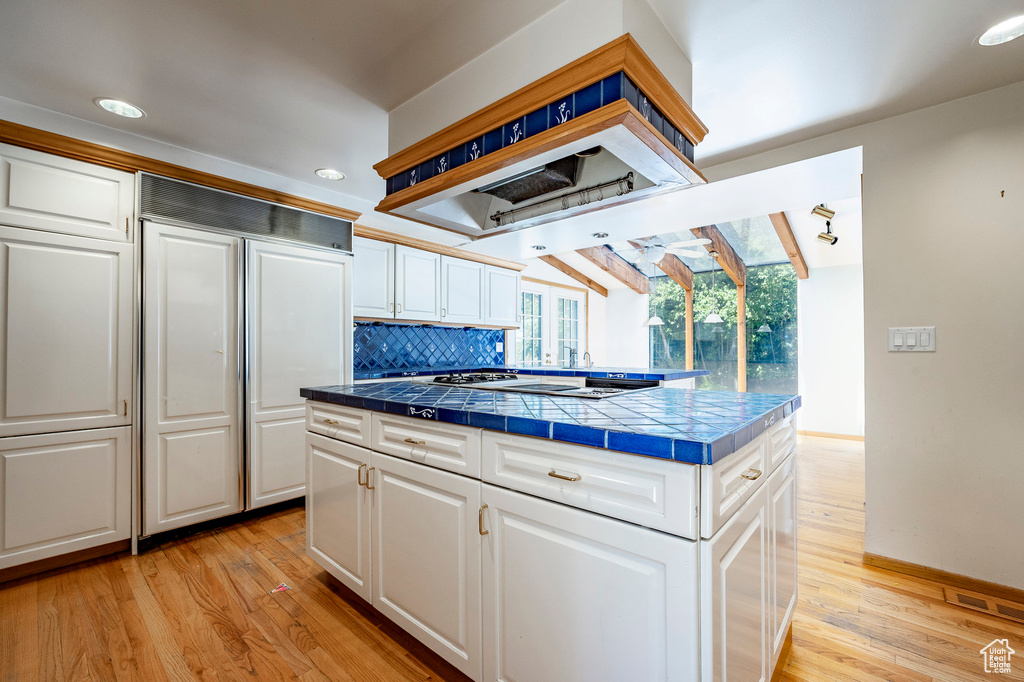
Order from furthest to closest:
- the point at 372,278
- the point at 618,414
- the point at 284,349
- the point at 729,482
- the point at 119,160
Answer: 1. the point at 372,278
2. the point at 284,349
3. the point at 119,160
4. the point at 618,414
5. the point at 729,482

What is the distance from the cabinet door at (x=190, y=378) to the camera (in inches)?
97.9

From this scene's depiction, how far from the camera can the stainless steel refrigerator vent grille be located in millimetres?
2518

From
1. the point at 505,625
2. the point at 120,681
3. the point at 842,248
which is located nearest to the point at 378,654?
the point at 505,625

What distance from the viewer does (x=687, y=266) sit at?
6.60 m

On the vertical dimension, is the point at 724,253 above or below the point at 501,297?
above

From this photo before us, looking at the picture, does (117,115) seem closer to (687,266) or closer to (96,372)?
(96,372)

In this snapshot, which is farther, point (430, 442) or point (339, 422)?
point (339, 422)

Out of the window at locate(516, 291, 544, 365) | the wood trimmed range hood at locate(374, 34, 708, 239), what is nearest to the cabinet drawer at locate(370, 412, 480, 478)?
the wood trimmed range hood at locate(374, 34, 708, 239)

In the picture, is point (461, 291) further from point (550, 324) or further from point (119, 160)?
point (119, 160)

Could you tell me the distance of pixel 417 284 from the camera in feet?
13.4

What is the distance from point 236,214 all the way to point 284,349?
0.92 m

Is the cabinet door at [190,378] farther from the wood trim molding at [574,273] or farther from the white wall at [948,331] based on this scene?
the wood trim molding at [574,273]

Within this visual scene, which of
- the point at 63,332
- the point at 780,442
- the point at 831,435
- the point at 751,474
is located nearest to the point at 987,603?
the point at 780,442

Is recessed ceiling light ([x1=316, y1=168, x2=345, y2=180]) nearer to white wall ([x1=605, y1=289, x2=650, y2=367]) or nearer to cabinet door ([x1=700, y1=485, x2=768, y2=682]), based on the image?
cabinet door ([x1=700, y1=485, x2=768, y2=682])
